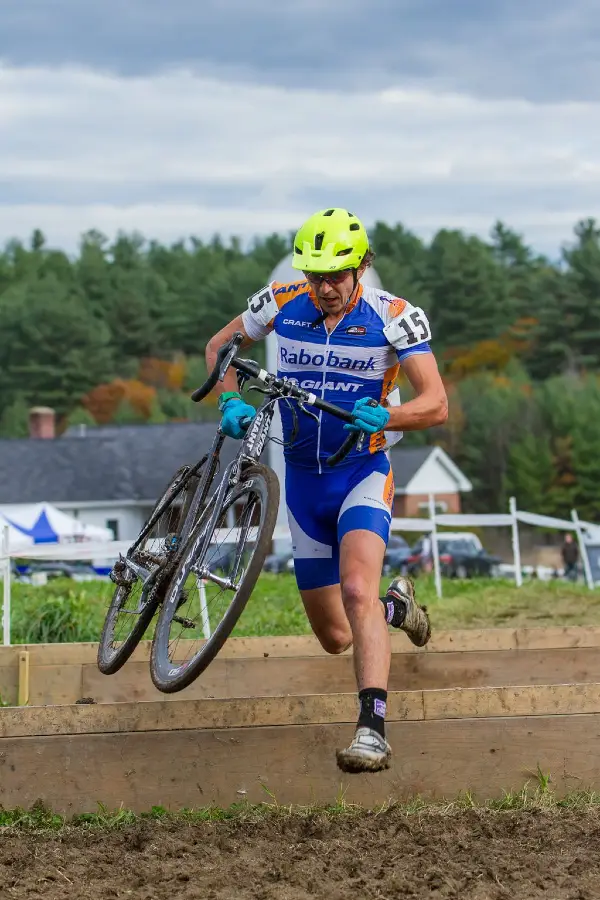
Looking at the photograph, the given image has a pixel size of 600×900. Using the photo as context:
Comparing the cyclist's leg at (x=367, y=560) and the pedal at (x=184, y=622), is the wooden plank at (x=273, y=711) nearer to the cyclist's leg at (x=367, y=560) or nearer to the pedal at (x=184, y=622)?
the cyclist's leg at (x=367, y=560)

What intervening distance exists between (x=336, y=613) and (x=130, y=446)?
61.7m

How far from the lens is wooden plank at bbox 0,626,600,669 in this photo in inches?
330

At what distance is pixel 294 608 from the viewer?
44.9ft

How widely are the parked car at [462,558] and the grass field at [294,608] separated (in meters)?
22.8

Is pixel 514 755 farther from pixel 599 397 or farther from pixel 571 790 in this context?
pixel 599 397

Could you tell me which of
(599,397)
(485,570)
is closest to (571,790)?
(485,570)

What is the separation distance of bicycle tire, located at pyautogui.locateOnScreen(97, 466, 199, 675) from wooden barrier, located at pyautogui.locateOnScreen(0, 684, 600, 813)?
1.01 meters

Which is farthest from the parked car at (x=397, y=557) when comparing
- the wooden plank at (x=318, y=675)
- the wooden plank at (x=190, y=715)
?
the wooden plank at (x=190, y=715)

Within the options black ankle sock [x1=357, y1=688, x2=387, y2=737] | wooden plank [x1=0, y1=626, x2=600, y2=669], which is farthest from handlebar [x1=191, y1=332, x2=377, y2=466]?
wooden plank [x1=0, y1=626, x2=600, y2=669]

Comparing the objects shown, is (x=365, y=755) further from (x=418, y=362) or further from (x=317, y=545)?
(x=418, y=362)

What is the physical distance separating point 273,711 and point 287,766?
9.7 inches

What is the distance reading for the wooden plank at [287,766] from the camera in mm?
5848

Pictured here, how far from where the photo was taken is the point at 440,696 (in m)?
5.95

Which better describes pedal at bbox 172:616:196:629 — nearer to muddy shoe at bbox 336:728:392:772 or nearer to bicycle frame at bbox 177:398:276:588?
bicycle frame at bbox 177:398:276:588
